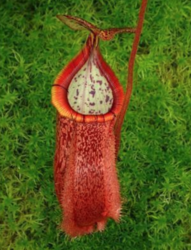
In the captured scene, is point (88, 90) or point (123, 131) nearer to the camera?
point (88, 90)

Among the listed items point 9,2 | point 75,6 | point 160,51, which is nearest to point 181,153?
point 160,51

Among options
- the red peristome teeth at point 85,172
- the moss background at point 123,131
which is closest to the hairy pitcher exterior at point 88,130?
the red peristome teeth at point 85,172

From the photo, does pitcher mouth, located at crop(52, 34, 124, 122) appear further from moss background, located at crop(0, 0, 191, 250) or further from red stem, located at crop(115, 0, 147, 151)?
Result: moss background, located at crop(0, 0, 191, 250)

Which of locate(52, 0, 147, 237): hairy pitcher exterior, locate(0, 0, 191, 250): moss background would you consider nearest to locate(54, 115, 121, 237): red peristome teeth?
locate(52, 0, 147, 237): hairy pitcher exterior

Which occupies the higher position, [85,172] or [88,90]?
[88,90]

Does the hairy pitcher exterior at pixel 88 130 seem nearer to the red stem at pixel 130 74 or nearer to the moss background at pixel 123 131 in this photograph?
the red stem at pixel 130 74

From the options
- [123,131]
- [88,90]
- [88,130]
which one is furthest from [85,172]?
[123,131]

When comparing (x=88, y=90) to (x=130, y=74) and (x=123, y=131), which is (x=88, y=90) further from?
(x=123, y=131)
